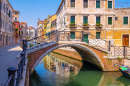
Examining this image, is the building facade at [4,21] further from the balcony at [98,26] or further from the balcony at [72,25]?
the balcony at [98,26]

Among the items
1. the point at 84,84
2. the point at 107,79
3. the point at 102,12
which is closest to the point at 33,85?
the point at 84,84

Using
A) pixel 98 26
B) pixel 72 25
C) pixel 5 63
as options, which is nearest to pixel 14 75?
pixel 5 63

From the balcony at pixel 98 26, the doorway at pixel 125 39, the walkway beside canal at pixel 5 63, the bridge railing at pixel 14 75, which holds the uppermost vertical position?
the balcony at pixel 98 26

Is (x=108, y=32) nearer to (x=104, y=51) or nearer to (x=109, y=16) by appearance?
(x=109, y=16)

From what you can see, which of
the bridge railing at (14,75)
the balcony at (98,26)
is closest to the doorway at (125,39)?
the balcony at (98,26)

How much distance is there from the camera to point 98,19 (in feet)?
66.9

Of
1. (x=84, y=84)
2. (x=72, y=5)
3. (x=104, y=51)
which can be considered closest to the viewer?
(x=84, y=84)

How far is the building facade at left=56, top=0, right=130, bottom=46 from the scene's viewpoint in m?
19.8

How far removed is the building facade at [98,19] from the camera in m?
19.8

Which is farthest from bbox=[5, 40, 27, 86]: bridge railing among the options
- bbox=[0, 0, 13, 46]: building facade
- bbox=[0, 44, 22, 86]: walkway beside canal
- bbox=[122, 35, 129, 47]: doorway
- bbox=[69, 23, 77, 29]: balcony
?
bbox=[122, 35, 129, 47]: doorway

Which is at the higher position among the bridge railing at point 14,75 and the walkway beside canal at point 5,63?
the bridge railing at point 14,75

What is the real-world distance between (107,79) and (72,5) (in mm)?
12735

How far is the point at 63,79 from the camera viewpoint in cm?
1073

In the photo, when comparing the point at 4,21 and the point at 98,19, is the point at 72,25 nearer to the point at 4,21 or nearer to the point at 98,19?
the point at 98,19
